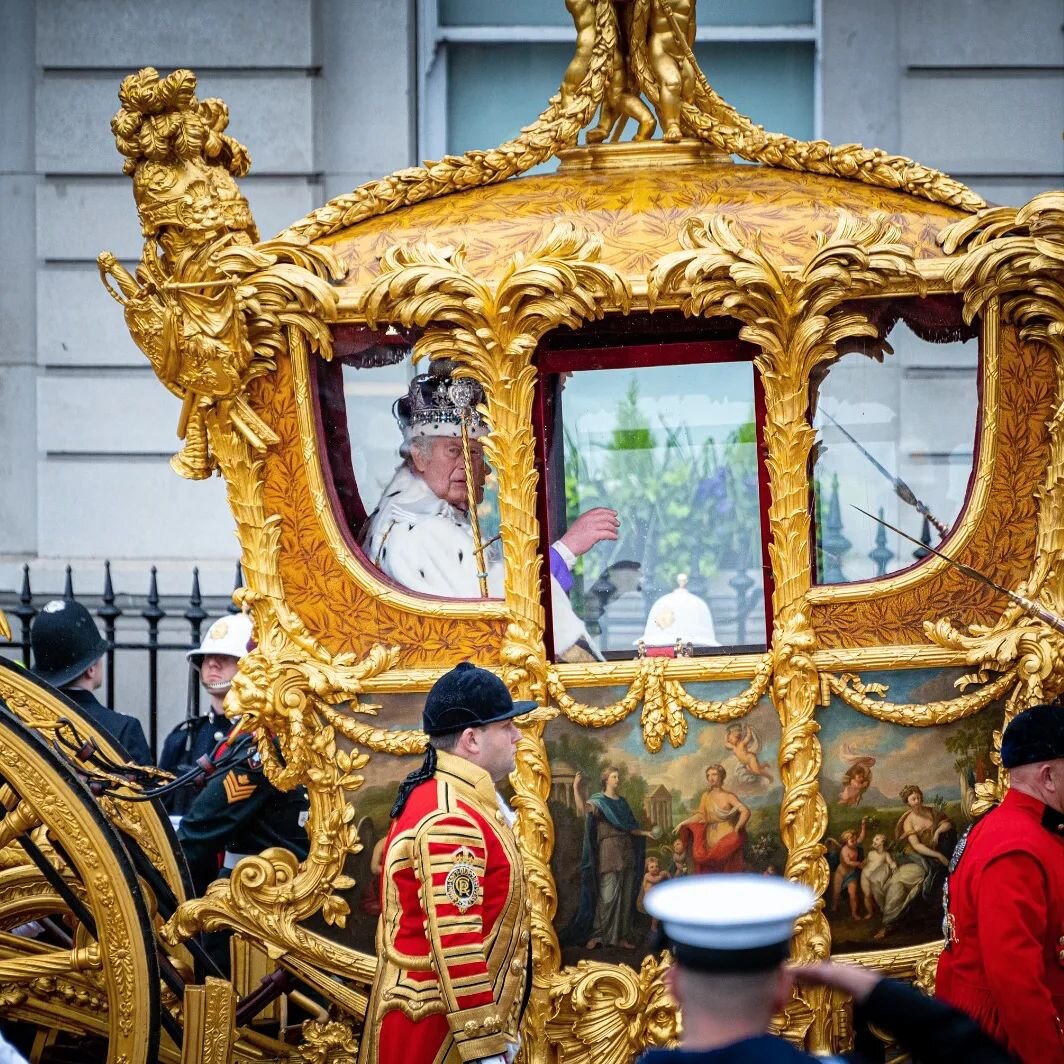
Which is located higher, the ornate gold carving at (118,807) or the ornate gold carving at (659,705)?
the ornate gold carving at (659,705)

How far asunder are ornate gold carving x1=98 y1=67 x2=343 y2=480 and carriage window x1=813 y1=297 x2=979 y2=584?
142 cm

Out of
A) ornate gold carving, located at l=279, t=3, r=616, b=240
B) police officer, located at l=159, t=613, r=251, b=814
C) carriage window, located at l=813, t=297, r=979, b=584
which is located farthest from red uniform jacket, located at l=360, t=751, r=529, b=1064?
police officer, located at l=159, t=613, r=251, b=814

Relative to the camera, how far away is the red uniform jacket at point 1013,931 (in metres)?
4.05

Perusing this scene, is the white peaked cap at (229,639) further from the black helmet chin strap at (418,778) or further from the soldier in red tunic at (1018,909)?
the soldier in red tunic at (1018,909)

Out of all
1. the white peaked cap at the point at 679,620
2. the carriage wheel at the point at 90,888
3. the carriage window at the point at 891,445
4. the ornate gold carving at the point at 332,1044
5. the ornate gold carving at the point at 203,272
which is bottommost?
the ornate gold carving at the point at 332,1044

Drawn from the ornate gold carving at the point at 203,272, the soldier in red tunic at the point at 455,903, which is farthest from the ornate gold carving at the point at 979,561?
the ornate gold carving at the point at 203,272

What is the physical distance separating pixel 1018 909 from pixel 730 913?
1.52m

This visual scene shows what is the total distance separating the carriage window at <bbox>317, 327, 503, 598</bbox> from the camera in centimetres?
521

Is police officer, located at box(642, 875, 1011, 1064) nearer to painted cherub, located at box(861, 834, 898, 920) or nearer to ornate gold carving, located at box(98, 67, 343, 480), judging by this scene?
painted cherub, located at box(861, 834, 898, 920)

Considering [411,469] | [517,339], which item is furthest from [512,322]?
[411,469]

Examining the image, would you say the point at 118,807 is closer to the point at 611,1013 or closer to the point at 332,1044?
the point at 332,1044

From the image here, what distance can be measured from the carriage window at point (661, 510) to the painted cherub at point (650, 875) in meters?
0.57

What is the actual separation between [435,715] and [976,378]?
1842mm

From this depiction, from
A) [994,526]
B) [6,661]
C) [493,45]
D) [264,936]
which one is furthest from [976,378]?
[493,45]
